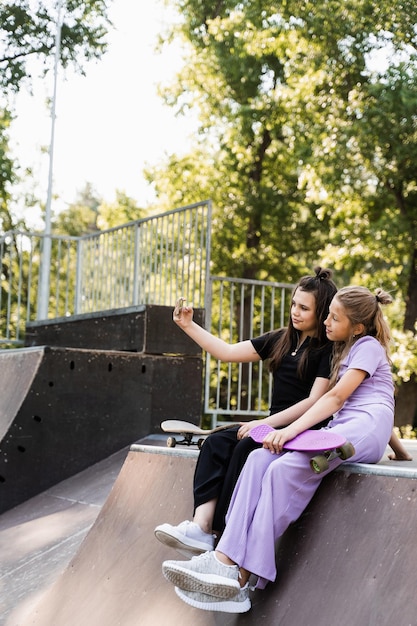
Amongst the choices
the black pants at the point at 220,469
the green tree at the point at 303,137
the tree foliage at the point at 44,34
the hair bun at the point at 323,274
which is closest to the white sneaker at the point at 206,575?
the black pants at the point at 220,469

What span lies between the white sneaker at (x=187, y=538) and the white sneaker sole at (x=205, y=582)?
0.63 ft

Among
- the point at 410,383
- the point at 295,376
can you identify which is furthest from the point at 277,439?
the point at 410,383

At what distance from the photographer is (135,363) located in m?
7.47

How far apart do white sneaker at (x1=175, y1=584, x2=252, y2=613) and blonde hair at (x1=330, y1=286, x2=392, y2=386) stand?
112 centimetres

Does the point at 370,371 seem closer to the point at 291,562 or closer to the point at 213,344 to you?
the point at 291,562

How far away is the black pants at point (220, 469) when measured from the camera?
12.1ft

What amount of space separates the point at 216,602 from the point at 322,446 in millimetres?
727

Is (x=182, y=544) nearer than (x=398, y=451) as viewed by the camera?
Yes

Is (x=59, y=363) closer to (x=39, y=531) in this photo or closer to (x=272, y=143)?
(x=39, y=531)

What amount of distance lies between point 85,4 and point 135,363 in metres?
19.6

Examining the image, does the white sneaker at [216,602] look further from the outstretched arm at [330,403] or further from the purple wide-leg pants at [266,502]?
the outstretched arm at [330,403]

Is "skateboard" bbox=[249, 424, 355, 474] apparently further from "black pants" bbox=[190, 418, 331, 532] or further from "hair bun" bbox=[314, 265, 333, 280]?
"hair bun" bbox=[314, 265, 333, 280]

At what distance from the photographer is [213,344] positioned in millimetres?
4578

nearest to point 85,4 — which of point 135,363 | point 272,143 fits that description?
point 272,143
